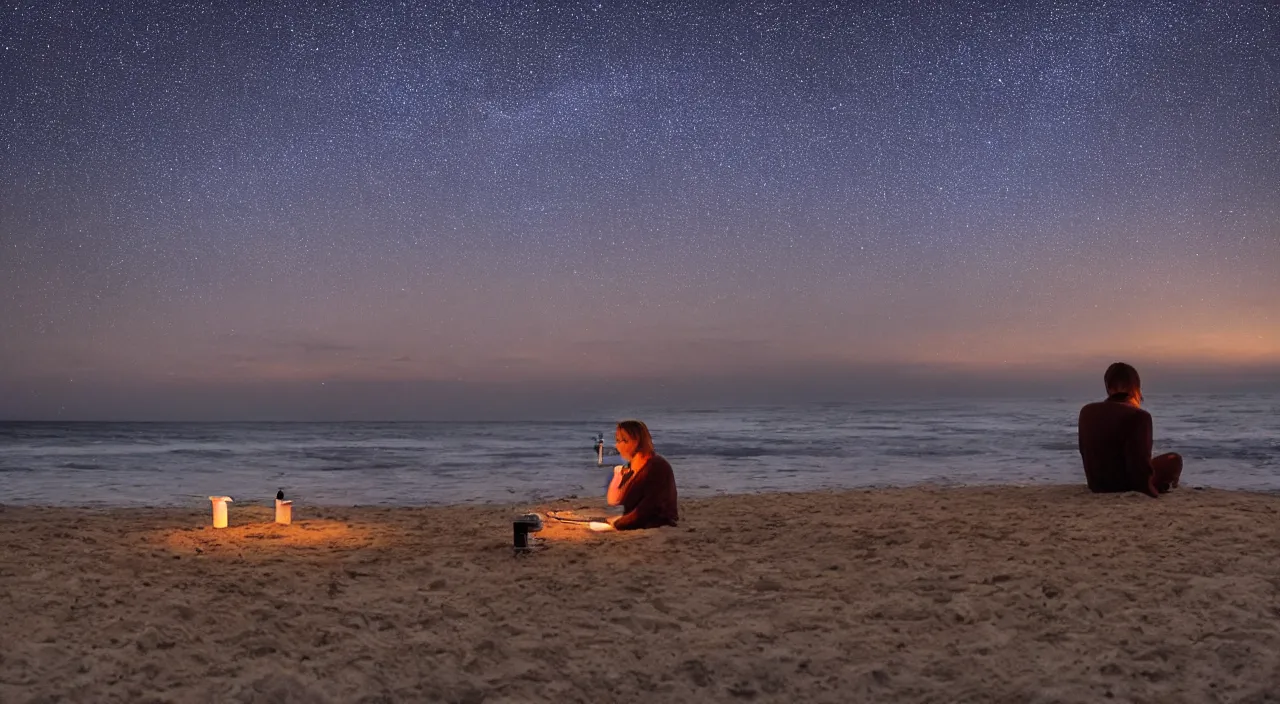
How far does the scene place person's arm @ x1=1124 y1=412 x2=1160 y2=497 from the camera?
933cm

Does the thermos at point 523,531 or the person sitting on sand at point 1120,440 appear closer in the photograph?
the thermos at point 523,531

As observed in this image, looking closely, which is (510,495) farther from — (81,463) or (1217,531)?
(81,463)

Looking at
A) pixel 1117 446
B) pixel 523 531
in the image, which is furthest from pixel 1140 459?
pixel 523 531

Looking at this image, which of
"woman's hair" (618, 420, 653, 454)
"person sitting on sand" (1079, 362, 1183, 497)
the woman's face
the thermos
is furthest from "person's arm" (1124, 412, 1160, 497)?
the thermos

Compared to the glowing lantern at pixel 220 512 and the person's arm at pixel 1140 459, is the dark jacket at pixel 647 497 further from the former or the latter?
the person's arm at pixel 1140 459

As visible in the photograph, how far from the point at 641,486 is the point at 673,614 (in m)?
2.96

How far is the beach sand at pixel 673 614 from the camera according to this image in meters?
4.94

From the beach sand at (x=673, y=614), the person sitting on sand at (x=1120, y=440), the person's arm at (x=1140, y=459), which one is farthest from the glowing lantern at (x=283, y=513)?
the person's arm at (x=1140, y=459)

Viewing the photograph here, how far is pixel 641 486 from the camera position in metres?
8.97

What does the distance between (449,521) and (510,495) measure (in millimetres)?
6561

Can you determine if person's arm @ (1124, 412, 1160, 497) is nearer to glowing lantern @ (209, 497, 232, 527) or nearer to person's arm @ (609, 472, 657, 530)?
person's arm @ (609, 472, 657, 530)

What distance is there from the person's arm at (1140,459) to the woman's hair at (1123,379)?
0.33 metres

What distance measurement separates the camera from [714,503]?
464 inches

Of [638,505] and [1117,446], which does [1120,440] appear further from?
[638,505]
